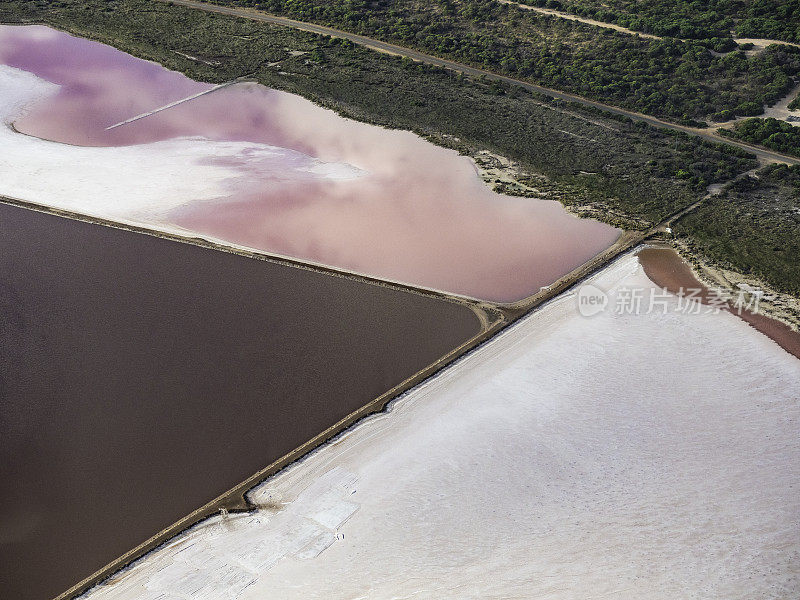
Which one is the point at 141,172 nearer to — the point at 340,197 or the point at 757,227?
the point at 340,197

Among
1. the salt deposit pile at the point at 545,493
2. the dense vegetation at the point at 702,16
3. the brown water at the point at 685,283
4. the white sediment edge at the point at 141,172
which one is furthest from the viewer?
the dense vegetation at the point at 702,16

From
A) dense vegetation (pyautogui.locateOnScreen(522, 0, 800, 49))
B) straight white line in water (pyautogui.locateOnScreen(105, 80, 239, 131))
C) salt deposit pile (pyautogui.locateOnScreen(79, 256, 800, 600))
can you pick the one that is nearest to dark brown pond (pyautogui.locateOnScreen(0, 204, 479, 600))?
salt deposit pile (pyautogui.locateOnScreen(79, 256, 800, 600))

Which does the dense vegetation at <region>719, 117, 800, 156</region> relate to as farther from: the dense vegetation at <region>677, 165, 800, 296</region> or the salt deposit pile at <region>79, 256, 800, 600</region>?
the salt deposit pile at <region>79, 256, 800, 600</region>

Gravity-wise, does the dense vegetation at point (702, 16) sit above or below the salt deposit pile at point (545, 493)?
above

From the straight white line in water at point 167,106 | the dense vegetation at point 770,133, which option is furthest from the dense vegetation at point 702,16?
the straight white line in water at point 167,106

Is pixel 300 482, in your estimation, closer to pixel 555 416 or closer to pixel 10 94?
pixel 555 416

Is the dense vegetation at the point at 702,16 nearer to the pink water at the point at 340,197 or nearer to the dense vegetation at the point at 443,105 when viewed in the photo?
the dense vegetation at the point at 443,105
